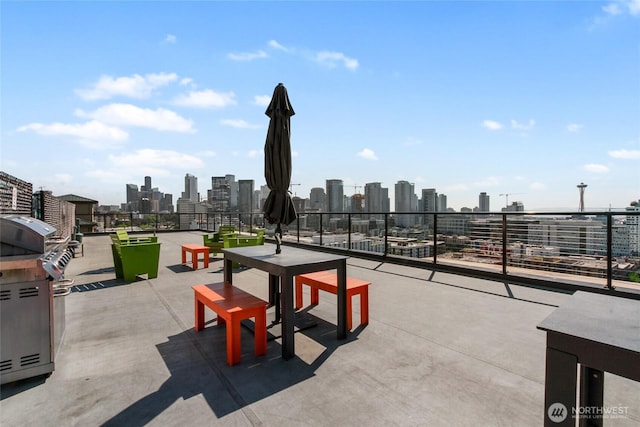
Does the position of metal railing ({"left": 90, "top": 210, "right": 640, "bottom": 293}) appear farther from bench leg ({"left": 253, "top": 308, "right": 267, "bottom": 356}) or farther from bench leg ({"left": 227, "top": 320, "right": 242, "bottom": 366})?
bench leg ({"left": 227, "top": 320, "right": 242, "bottom": 366})

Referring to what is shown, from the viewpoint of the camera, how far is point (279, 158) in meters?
3.18

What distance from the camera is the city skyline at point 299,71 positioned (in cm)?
514

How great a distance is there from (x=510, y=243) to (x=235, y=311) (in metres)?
4.71

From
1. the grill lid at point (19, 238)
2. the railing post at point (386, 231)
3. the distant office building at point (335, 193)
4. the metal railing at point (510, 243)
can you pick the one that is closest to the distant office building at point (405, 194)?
the distant office building at point (335, 193)

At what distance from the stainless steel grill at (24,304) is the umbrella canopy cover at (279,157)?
6.20 feet

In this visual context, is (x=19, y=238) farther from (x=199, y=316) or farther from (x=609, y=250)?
(x=609, y=250)

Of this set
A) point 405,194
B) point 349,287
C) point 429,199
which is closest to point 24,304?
point 349,287

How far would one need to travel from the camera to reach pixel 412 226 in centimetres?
663

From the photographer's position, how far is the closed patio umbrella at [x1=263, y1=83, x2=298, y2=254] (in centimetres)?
319

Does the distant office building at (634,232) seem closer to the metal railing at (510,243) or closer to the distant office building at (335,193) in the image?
the metal railing at (510,243)

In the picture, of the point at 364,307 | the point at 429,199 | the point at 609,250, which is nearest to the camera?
the point at 364,307

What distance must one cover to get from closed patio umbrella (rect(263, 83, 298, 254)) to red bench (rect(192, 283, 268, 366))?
2.47 feet

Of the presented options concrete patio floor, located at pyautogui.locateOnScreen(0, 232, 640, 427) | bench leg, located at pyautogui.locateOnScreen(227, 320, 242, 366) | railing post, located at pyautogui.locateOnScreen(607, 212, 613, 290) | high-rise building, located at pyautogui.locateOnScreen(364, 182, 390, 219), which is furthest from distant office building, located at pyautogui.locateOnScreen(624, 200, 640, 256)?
high-rise building, located at pyautogui.locateOnScreen(364, 182, 390, 219)

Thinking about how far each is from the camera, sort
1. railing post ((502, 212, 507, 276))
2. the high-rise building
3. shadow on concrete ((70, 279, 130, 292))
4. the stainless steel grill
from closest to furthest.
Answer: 1. the stainless steel grill
2. shadow on concrete ((70, 279, 130, 292))
3. railing post ((502, 212, 507, 276))
4. the high-rise building
